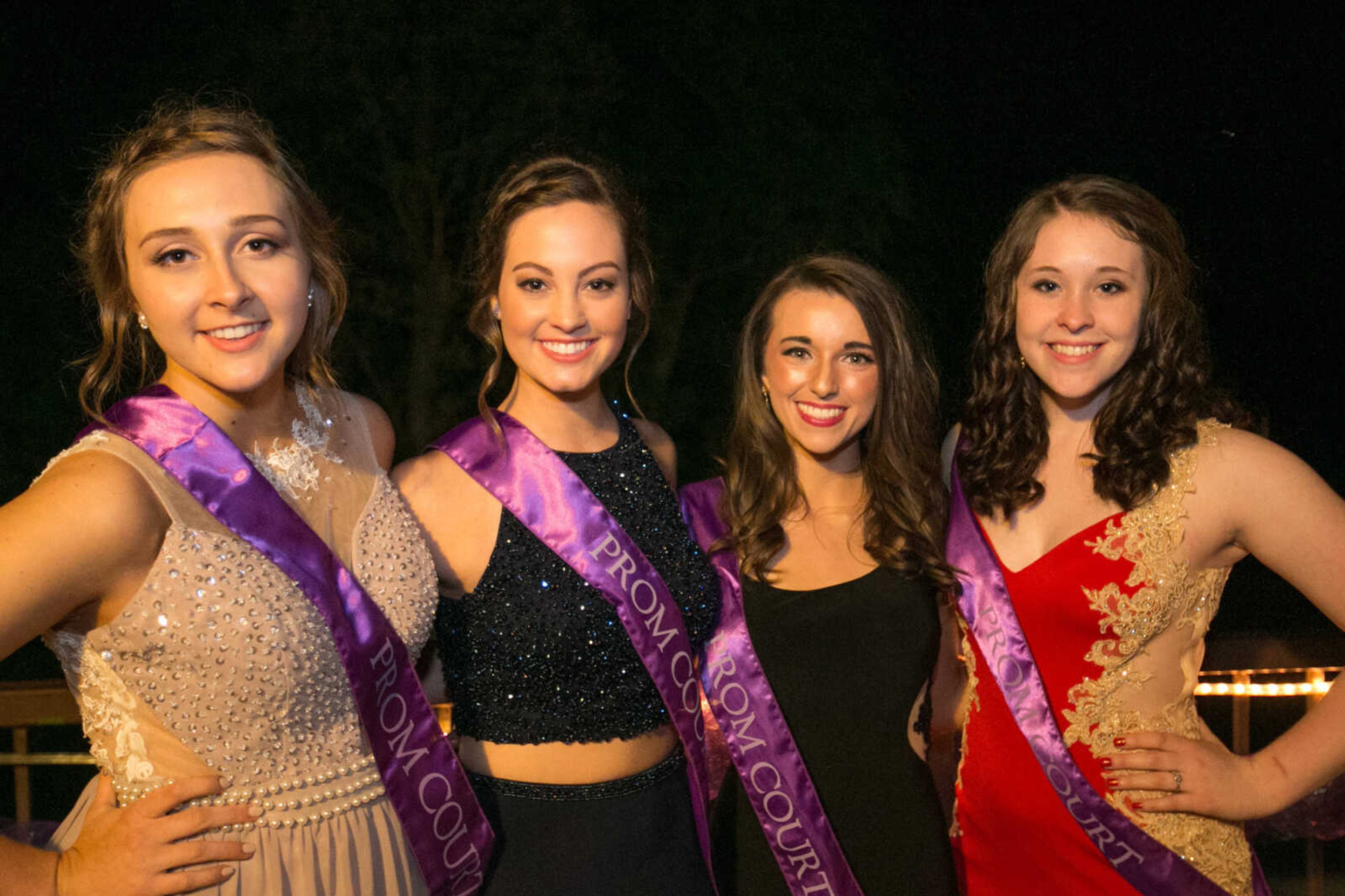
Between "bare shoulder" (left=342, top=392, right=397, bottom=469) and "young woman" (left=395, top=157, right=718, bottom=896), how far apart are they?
5 centimetres

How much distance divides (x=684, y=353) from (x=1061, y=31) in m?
3.44

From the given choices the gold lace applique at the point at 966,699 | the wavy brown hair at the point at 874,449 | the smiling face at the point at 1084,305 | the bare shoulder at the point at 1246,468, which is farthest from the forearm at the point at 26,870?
the bare shoulder at the point at 1246,468

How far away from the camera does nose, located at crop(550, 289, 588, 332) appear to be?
1889 millimetres

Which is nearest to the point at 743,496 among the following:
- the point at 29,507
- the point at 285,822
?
the point at 285,822

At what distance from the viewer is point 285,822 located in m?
1.48

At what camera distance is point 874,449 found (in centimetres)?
226

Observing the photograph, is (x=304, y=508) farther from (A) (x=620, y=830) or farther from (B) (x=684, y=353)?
(B) (x=684, y=353)

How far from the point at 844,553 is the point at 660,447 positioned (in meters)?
0.44

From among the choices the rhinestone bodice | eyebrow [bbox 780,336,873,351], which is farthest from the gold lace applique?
the rhinestone bodice

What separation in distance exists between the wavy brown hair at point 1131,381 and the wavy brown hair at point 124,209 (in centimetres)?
129

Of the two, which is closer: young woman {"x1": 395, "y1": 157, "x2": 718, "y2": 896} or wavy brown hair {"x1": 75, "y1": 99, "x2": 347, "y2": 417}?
wavy brown hair {"x1": 75, "y1": 99, "x2": 347, "y2": 417}

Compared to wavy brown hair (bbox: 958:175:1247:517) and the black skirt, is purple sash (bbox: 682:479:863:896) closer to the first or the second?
the black skirt

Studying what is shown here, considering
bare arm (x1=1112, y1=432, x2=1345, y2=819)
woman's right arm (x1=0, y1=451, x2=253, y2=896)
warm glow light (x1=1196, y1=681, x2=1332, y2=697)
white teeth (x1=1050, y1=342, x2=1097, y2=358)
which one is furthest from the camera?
warm glow light (x1=1196, y1=681, x2=1332, y2=697)

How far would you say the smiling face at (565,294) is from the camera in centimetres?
191
